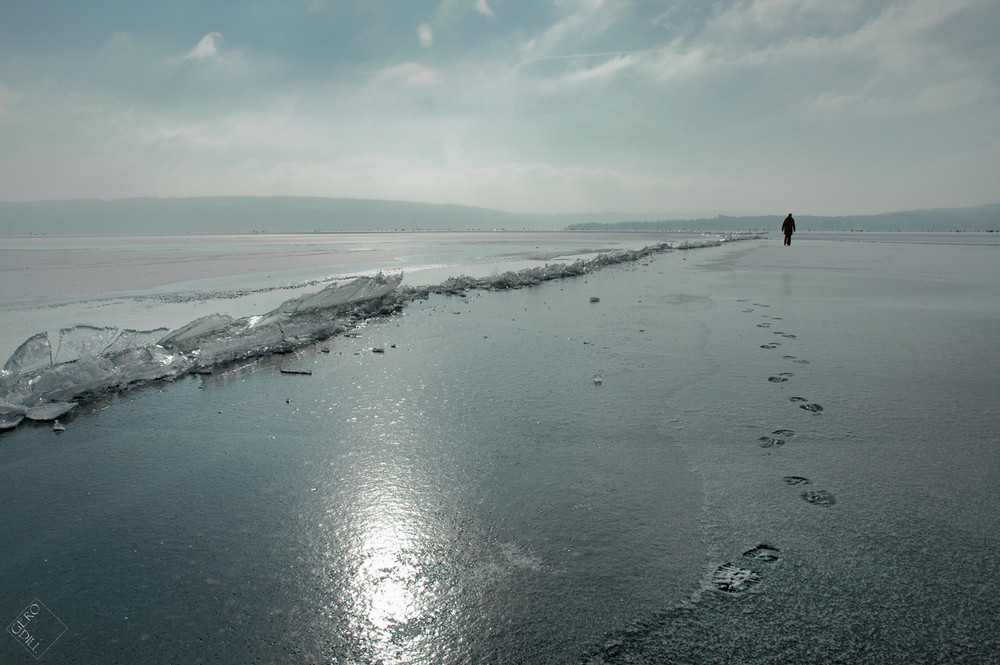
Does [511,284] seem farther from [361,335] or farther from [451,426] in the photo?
[451,426]

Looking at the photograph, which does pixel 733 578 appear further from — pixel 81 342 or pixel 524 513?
pixel 81 342

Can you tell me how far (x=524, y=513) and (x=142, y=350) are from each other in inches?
160

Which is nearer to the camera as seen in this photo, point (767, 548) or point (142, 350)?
point (767, 548)

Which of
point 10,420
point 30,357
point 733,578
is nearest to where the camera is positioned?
point 733,578

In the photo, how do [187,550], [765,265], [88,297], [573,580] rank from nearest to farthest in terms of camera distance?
[573,580], [187,550], [88,297], [765,265]

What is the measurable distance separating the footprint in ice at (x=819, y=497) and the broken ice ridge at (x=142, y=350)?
171 inches

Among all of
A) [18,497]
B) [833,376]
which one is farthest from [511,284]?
[18,497]

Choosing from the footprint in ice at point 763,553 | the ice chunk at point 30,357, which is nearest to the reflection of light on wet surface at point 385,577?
the footprint in ice at point 763,553

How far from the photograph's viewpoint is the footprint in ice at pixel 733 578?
1690mm

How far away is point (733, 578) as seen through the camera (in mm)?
1743

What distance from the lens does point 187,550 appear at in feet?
6.42

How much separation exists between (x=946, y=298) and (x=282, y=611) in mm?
10354

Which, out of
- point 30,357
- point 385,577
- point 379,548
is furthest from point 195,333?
point 385,577

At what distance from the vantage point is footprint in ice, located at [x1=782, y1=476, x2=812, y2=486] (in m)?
2.37
